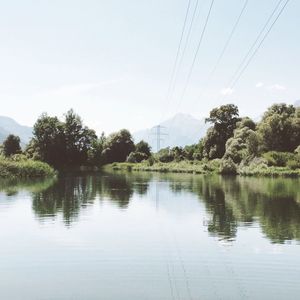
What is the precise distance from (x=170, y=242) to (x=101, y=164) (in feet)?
309

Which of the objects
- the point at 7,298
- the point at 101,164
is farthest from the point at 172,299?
the point at 101,164

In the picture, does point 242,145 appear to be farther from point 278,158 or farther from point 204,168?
point 278,158

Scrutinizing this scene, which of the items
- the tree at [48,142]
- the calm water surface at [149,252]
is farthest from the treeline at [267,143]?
the calm water surface at [149,252]

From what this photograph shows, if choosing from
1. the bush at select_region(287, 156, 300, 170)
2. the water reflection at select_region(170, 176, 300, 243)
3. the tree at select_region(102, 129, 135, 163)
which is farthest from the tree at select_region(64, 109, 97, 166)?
the water reflection at select_region(170, 176, 300, 243)

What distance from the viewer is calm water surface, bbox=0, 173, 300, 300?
36.4 ft

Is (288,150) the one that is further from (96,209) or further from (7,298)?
(7,298)

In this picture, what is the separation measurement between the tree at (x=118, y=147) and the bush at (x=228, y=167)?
4407 centimetres

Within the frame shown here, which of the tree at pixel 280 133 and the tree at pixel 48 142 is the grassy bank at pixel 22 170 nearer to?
the tree at pixel 280 133

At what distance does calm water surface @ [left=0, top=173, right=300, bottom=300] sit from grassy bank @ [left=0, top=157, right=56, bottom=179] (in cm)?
2865

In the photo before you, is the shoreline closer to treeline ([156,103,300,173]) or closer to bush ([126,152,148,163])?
treeline ([156,103,300,173])

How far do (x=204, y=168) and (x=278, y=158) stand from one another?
13.6 metres

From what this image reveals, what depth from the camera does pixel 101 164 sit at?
11081 cm

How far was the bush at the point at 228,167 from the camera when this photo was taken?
7275 cm

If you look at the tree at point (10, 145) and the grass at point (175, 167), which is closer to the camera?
the grass at point (175, 167)
